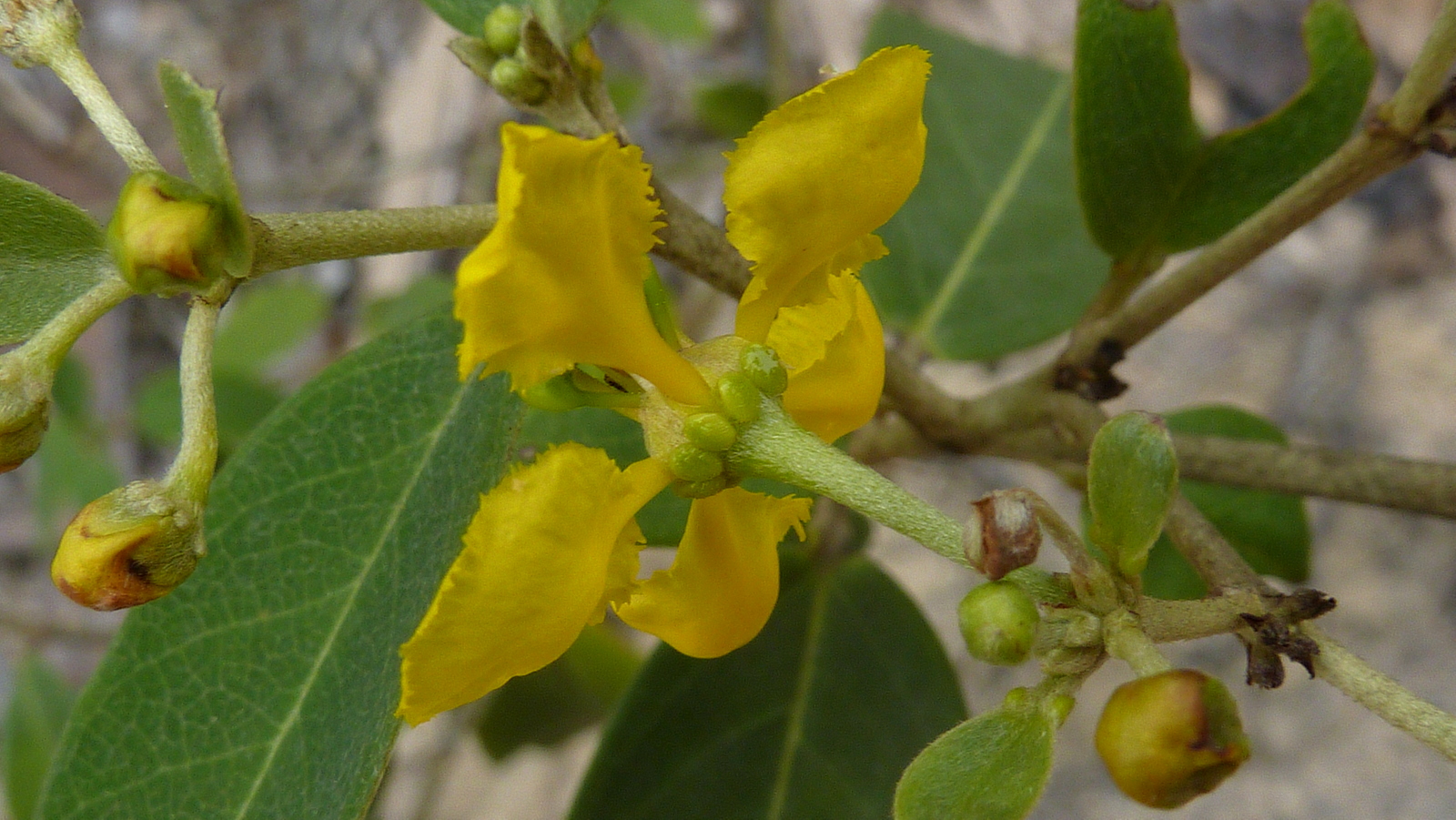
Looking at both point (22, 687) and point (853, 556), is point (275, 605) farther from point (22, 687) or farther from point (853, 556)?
point (22, 687)

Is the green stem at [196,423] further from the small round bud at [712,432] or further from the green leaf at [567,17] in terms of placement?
the green leaf at [567,17]

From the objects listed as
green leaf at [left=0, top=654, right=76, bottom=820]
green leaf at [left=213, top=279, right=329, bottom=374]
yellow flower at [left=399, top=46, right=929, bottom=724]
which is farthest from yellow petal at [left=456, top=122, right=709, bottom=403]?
green leaf at [left=213, top=279, right=329, bottom=374]

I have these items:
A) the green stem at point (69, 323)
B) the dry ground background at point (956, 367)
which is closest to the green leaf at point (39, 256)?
the green stem at point (69, 323)

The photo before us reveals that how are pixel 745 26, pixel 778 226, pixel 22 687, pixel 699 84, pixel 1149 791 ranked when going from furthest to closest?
pixel 745 26, pixel 699 84, pixel 22 687, pixel 778 226, pixel 1149 791

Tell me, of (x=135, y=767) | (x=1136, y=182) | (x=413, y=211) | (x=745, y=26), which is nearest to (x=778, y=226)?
(x=413, y=211)

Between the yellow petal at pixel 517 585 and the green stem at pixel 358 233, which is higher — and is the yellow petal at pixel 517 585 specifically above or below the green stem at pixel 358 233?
below

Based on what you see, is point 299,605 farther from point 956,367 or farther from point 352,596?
point 956,367
